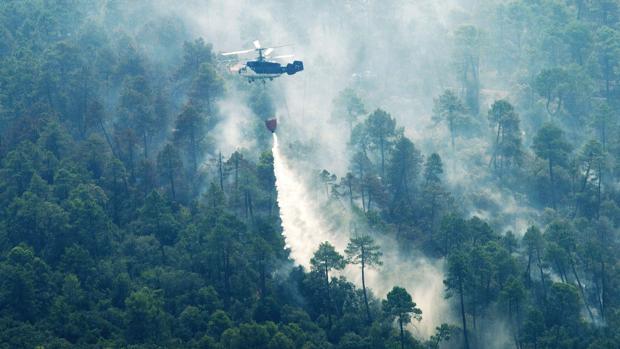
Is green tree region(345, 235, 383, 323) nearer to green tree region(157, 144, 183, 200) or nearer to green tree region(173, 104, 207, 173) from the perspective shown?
green tree region(157, 144, 183, 200)

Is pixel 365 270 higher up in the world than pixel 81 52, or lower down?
lower down

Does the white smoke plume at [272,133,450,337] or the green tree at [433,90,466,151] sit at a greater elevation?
the green tree at [433,90,466,151]

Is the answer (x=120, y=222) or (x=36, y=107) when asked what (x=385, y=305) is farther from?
(x=36, y=107)

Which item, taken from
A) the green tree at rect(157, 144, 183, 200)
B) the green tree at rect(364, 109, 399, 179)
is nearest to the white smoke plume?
the green tree at rect(364, 109, 399, 179)

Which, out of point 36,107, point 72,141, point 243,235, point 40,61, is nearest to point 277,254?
point 243,235

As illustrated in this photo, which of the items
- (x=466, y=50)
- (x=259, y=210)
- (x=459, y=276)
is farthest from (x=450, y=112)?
(x=459, y=276)

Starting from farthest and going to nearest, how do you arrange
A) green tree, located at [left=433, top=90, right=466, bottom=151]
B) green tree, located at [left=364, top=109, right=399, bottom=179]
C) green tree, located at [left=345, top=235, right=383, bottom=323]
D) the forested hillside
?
green tree, located at [left=433, top=90, right=466, bottom=151]
green tree, located at [left=364, top=109, right=399, bottom=179]
green tree, located at [left=345, top=235, right=383, bottom=323]
the forested hillside

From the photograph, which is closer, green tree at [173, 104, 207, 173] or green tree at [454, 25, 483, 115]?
green tree at [173, 104, 207, 173]

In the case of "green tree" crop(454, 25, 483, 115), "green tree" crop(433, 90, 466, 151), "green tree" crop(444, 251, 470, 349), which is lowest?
"green tree" crop(444, 251, 470, 349)

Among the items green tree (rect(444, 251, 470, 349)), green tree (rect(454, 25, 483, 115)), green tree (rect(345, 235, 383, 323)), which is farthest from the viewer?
green tree (rect(454, 25, 483, 115))
